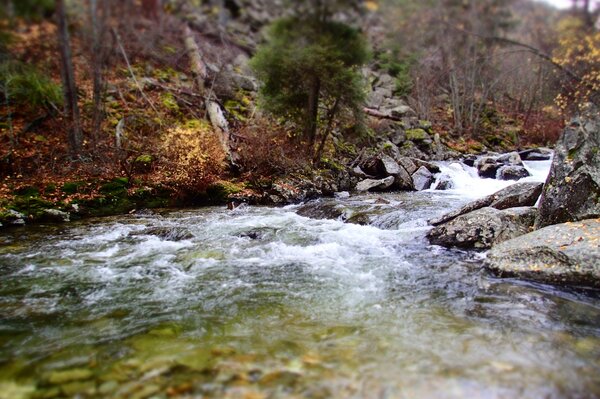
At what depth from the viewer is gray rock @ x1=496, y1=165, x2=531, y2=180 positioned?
1502cm

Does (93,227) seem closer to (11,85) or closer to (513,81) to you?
(11,85)

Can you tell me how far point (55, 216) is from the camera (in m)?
8.30

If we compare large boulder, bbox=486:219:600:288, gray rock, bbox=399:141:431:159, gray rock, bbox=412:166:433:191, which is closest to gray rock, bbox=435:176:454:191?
gray rock, bbox=412:166:433:191

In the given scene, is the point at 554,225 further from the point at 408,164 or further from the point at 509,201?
the point at 408,164

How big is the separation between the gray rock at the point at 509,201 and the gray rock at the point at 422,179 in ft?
17.9

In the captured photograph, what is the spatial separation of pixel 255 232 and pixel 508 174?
488 inches

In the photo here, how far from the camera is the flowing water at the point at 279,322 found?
2.84 metres

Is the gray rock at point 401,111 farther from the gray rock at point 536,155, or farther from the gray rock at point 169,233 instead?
the gray rock at point 169,233

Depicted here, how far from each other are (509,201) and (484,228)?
1886 millimetres

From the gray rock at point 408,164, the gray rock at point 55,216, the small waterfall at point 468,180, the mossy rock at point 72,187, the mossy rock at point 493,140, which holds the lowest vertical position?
the small waterfall at point 468,180

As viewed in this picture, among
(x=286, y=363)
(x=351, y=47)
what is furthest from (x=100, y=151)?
(x=286, y=363)

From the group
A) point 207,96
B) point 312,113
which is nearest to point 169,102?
point 207,96

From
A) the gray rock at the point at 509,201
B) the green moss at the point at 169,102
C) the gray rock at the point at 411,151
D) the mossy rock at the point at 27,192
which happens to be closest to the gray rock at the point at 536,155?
the gray rock at the point at 411,151

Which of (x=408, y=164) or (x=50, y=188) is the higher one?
(x=50, y=188)
